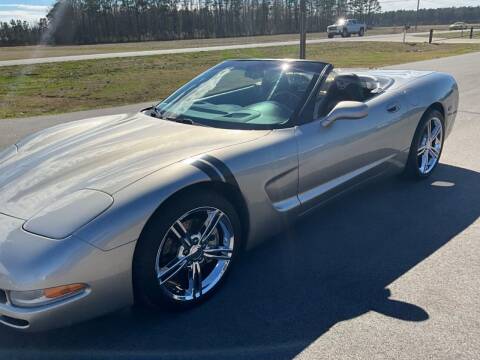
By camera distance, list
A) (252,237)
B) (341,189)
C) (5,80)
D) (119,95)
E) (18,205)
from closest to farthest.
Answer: (18,205) < (252,237) < (341,189) < (119,95) < (5,80)

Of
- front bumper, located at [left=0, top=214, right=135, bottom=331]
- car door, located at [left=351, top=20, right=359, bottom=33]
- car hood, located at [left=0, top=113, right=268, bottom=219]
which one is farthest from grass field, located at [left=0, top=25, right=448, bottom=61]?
front bumper, located at [left=0, top=214, right=135, bottom=331]

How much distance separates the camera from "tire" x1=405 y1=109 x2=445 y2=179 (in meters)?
4.36

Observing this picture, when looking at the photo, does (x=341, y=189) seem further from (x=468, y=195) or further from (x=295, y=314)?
(x=468, y=195)

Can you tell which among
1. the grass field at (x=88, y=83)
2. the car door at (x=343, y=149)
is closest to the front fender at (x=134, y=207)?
the car door at (x=343, y=149)

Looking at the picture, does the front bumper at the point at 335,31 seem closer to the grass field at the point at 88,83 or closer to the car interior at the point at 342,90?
the grass field at the point at 88,83

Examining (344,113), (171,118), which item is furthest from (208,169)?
(344,113)

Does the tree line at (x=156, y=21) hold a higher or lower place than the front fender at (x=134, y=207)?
higher

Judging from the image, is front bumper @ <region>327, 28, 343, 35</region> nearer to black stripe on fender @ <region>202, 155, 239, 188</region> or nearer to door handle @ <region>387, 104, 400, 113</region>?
door handle @ <region>387, 104, 400, 113</region>

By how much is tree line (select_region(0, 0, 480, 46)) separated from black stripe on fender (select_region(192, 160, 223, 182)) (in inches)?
1617

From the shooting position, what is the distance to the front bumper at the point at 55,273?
2.02 metres

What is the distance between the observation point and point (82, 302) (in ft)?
6.97

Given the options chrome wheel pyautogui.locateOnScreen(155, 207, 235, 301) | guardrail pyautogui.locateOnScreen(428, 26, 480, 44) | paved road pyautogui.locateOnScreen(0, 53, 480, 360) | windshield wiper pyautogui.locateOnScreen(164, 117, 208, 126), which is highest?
guardrail pyautogui.locateOnScreen(428, 26, 480, 44)

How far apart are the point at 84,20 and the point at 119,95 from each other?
5427 cm

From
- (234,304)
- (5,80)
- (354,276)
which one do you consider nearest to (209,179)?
(234,304)
